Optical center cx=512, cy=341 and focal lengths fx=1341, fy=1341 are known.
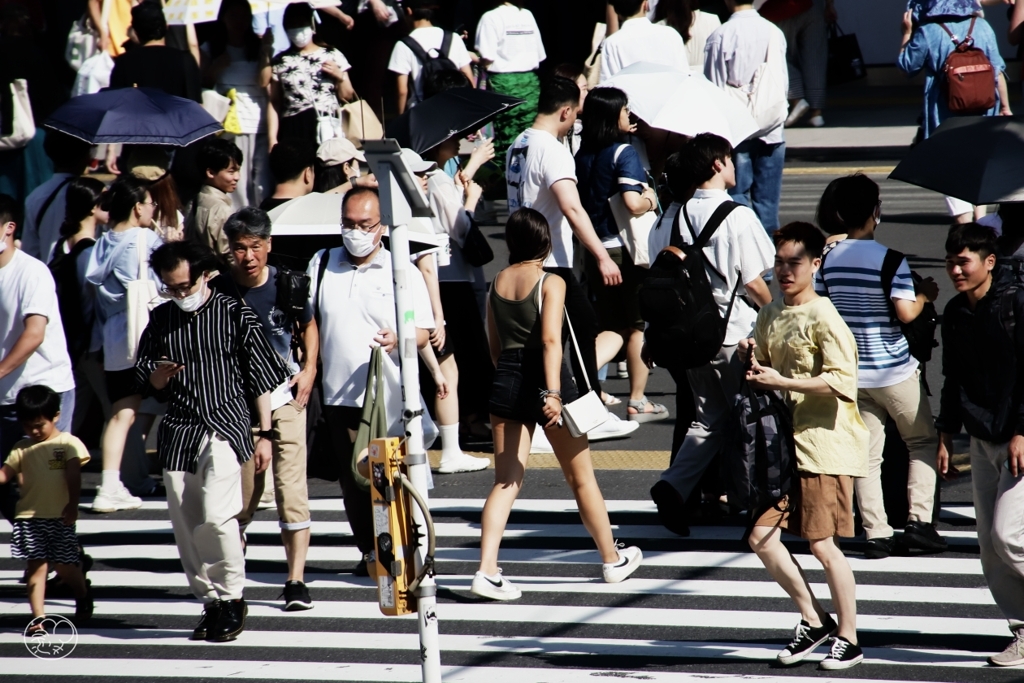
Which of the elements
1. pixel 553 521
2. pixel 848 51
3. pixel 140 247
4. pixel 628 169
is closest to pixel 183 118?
pixel 140 247

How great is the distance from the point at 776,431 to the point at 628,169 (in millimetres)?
3663

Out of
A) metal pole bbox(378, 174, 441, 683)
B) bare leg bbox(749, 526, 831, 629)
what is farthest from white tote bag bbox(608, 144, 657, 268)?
metal pole bbox(378, 174, 441, 683)

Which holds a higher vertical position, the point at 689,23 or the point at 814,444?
the point at 689,23

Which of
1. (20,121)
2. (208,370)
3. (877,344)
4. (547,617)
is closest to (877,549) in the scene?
(877,344)

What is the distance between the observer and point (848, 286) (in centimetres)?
681

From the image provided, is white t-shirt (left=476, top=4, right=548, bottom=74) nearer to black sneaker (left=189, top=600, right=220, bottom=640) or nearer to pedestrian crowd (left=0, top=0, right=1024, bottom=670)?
pedestrian crowd (left=0, top=0, right=1024, bottom=670)

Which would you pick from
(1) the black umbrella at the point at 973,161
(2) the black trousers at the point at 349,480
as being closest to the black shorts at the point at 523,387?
(2) the black trousers at the point at 349,480

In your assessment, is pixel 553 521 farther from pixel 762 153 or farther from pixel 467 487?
pixel 762 153

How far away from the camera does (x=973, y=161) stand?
6.75m

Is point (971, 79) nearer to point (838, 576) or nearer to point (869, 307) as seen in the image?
point (869, 307)

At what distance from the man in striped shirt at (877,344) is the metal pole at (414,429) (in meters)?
2.85

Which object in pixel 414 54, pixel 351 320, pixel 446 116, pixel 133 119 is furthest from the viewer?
pixel 414 54

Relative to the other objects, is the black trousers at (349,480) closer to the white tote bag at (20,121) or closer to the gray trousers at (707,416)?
the gray trousers at (707,416)

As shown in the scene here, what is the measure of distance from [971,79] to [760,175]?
1867 mm
